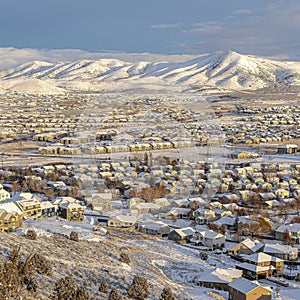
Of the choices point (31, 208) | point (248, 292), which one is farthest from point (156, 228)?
point (248, 292)

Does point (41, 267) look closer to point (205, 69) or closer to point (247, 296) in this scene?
point (247, 296)

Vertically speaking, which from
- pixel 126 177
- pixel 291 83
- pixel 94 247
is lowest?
pixel 94 247

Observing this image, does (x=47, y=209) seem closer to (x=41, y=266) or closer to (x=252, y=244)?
(x=252, y=244)

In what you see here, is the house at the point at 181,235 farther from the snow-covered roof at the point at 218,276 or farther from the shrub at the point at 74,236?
the shrub at the point at 74,236

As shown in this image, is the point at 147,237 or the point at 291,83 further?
the point at 291,83

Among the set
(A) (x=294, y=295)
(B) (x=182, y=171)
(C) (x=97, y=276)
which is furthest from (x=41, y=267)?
(A) (x=294, y=295)

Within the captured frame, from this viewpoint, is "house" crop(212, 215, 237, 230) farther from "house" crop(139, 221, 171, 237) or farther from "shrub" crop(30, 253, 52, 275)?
"shrub" crop(30, 253, 52, 275)

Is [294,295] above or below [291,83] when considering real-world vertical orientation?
below
